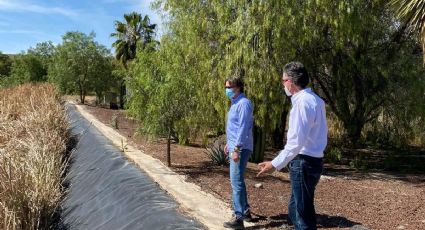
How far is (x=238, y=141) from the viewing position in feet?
19.3

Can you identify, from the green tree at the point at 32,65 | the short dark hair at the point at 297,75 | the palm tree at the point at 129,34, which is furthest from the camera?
the green tree at the point at 32,65

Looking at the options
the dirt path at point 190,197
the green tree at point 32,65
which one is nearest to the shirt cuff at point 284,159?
the dirt path at point 190,197

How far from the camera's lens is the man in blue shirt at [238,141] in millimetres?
5895

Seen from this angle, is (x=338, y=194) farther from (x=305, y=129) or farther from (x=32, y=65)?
(x=32, y=65)

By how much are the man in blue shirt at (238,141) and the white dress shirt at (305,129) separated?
64.6 inches

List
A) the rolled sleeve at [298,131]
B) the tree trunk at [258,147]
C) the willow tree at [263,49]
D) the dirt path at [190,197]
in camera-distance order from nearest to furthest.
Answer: the rolled sleeve at [298,131] → the dirt path at [190,197] → the willow tree at [263,49] → the tree trunk at [258,147]

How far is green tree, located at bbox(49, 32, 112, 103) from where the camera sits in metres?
50.2

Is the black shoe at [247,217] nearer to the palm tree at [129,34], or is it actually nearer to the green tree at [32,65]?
the palm tree at [129,34]

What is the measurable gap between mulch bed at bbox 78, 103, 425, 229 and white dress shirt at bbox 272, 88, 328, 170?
222 cm

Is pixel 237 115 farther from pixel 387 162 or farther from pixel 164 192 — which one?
pixel 387 162

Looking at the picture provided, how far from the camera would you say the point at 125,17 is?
50.2 metres

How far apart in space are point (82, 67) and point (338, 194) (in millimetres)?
44579

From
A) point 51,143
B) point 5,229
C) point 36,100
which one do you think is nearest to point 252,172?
point 51,143

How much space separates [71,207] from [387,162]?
11427 millimetres
